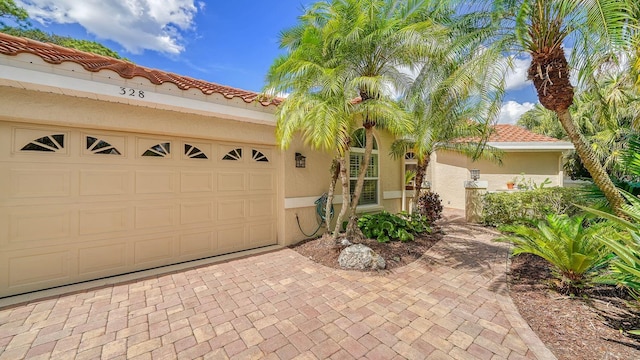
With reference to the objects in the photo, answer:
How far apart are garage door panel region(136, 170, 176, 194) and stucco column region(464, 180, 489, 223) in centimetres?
1149

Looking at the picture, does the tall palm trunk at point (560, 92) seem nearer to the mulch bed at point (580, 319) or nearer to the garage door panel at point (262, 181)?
the mulch bed at point (580, 319)

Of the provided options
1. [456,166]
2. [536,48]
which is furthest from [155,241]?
[456,166]

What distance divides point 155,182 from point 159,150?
0.75m

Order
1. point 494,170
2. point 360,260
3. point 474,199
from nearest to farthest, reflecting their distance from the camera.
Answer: point 360,260, point 474,199, point 494,170

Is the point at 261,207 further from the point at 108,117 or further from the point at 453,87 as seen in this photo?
the point at 453,87

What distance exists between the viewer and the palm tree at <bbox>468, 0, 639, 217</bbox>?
12.6 feet

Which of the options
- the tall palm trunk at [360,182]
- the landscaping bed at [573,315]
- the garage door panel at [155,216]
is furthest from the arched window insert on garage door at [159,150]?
the tall palm trunk at [360,182]

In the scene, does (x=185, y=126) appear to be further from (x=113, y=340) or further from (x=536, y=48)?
(x=536, y=48)

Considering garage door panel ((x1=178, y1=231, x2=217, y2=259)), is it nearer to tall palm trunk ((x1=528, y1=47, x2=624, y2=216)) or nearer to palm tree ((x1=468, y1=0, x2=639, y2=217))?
palm tree ((x1=468, y1=0, x2=639, y2=217))

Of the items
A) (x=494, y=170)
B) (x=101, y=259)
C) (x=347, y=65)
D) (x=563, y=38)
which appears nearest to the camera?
(x=563, y=38)

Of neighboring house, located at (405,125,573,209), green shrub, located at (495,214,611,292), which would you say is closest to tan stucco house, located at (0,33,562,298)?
green shrub, located at (495,214,611,292)

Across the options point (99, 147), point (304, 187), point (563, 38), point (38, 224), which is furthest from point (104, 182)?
point (563, 38)

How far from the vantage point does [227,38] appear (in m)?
9.94

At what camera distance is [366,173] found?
9.77 meters
